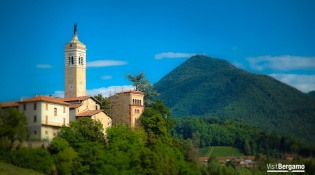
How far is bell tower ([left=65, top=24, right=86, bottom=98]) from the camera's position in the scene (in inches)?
2977

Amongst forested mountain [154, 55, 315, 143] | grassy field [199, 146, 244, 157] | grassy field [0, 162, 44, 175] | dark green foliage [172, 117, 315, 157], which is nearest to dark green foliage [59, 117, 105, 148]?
grassy field [0, 162, 44, 175]

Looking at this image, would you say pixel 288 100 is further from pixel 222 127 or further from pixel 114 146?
pixel 114 146

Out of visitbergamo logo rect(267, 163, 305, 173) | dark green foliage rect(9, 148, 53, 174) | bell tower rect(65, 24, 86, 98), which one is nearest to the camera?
dark green foliage rect(9, 148, 53, 174)

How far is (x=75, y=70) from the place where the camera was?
7588 centimetres

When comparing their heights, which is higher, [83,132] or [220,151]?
[83,132]

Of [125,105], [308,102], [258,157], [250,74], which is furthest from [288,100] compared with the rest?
[125,105]

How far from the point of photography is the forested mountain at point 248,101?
115 m

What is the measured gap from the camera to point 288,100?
127m

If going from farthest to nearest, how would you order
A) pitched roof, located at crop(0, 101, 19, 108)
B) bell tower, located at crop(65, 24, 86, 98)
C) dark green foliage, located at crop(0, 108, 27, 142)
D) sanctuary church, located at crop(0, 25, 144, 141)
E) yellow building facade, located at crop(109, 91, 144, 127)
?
bell tower, located at crop(65, 24, 86, 98), yellow building facade, located at crop(109, 91, 144, 127), pitched roof, located at crop(0, 101, 19, 108), sanctuary church, located at crop(0, 25, 144, 141), dark green foliage, located at crop(0, 108, 27, 142)

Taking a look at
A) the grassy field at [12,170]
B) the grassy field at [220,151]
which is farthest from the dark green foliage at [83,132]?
the grassy field at [220,151]

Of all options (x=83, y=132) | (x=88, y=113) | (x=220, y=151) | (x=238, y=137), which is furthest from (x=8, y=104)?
(x=220, y=151)

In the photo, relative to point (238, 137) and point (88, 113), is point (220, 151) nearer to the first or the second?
point (238, 137)

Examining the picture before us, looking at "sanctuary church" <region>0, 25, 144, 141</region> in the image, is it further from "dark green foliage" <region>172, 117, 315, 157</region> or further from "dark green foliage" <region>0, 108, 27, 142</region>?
"dark green foliage" <region>172, 117, 315, 157</region>

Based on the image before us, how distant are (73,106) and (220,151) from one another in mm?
58489
